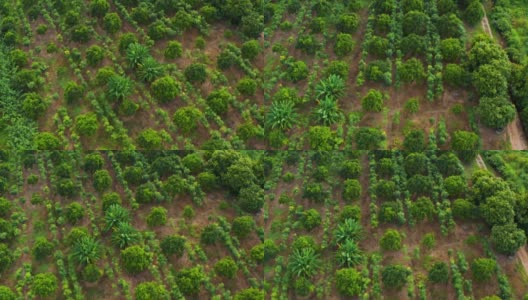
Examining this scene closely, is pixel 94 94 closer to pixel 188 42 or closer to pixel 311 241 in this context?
pixel 188 42

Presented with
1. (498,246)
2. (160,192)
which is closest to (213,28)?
(160,192)

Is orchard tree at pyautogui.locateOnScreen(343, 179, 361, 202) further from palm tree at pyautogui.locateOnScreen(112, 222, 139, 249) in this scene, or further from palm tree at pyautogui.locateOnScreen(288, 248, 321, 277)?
palm tree at pyautogui.locateOnScreen(112, 222, 139, 249)

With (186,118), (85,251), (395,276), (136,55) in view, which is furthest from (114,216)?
(395,276)

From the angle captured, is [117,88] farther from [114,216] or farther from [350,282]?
[350,282]

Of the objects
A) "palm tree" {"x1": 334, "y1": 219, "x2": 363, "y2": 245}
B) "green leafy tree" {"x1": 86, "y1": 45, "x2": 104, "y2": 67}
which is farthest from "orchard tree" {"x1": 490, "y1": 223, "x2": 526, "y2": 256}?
"green leafy tree" {"x1": 86, "y1": 45, "x2": 104, "y2": 67}

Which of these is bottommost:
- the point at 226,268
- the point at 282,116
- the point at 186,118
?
the point at 226,268
